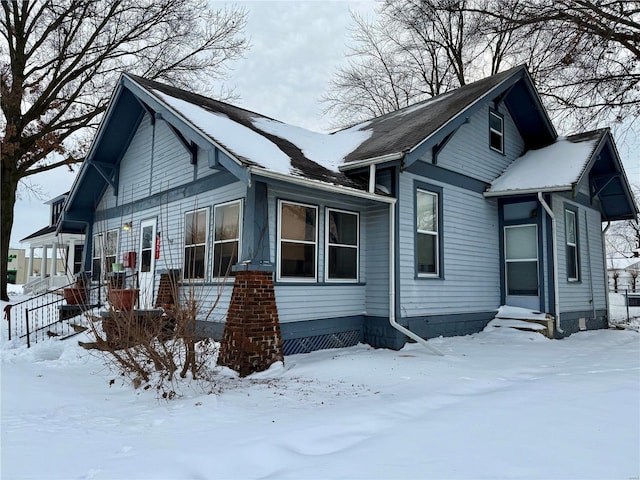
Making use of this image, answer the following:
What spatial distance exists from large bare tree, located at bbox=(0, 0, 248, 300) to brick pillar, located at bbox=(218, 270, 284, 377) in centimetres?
1457

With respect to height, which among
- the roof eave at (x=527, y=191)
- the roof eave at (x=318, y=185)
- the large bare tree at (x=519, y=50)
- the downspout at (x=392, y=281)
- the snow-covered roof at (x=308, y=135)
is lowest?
the downspout at (x=392, y=281)

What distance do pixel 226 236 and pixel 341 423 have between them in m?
5.06

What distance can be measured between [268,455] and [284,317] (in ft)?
14.1

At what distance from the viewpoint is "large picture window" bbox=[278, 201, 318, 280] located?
800cm

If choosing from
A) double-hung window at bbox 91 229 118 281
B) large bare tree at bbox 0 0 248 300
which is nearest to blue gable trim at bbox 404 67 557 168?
double-hung window at bbox 91 229 118 281

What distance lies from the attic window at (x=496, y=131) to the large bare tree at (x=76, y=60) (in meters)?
15.1

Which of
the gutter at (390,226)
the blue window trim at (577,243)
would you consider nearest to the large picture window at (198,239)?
the gutter at (390,226)

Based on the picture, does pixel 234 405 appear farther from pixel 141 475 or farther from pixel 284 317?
pixel 284 317

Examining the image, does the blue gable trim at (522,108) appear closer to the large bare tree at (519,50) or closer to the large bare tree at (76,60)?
the large bare tree at (519,50)

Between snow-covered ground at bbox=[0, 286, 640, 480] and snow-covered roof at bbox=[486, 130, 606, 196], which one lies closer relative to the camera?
snow-covered ground at bbox=[0, 286, 640, 480]

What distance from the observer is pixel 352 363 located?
7281mm

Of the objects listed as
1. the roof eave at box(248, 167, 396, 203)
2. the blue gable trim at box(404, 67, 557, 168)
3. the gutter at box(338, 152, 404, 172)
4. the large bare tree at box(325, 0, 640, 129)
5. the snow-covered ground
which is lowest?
the snow-covered ground

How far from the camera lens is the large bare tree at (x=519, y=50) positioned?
40.9 feet

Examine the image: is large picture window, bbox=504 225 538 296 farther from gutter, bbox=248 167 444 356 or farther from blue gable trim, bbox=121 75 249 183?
blue gable trim, bbox=121 75 249 183
